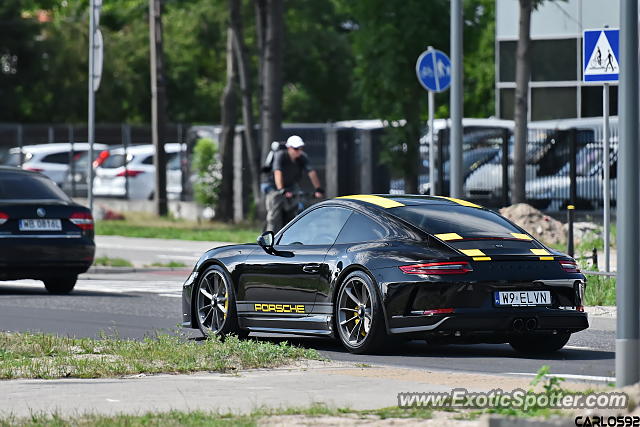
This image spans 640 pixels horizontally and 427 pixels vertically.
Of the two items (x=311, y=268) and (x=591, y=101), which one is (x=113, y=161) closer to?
(x=591, y=101)

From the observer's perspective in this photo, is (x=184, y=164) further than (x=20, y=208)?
Yes

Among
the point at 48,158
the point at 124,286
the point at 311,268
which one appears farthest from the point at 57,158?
the point at 311,268

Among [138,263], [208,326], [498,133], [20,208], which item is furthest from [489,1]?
[208,326]

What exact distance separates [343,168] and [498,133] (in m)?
6.68

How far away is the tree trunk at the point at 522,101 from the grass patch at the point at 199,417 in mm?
21381

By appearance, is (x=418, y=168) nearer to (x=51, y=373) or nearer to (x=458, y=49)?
(x=458, y=49)

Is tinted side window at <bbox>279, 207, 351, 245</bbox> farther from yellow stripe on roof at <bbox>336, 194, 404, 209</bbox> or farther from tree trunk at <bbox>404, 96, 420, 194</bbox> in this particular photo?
tree trunk at <bbox>404, 96, 420, 194</bbox>

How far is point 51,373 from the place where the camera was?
1071 centimetres

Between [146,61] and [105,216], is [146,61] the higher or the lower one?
the higher one

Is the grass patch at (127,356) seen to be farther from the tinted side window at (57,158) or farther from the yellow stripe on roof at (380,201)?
the tinted side window at (57,158)

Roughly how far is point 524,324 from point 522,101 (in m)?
18.0

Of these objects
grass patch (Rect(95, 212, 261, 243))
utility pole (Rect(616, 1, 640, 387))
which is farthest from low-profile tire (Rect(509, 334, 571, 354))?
grass patch (Rect(95, 212, 261, 243))

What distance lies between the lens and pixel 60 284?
1973cm

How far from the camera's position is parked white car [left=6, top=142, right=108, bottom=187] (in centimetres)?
4697
